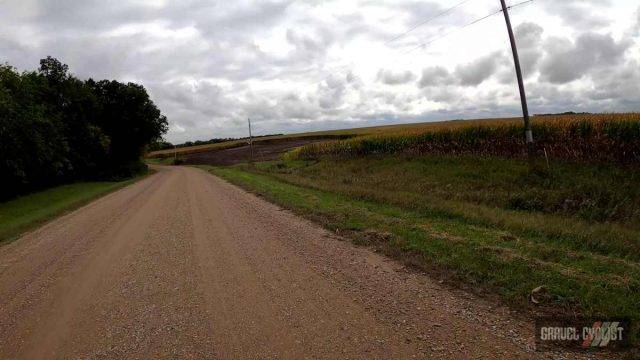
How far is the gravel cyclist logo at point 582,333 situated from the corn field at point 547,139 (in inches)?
601

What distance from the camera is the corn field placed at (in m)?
18.1

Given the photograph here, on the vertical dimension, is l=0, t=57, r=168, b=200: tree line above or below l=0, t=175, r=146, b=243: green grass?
above

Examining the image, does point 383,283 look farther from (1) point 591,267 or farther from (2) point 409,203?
(2) point 409,203

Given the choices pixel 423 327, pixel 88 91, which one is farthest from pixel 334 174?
pixel 88 91

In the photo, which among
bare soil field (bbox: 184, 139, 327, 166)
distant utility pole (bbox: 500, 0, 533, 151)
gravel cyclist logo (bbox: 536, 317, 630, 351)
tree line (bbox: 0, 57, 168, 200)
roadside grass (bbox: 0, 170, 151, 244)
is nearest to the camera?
gravel cyclist logo (bbox: 536, 317, 630, 351)

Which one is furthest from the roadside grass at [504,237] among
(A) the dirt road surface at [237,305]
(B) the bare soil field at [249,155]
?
(B) the bare soil field at [249,155]

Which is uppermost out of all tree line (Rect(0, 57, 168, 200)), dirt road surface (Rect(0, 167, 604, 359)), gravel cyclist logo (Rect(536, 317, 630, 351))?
tree line (Rect(0, 57, 168, 200))

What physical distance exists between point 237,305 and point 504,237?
6276 mm

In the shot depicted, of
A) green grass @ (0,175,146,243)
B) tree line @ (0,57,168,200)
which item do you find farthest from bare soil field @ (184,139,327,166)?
green grass @ (0,175,146,243)

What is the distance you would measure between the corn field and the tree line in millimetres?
27229

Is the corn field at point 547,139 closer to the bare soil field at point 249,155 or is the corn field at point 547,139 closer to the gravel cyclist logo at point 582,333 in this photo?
the gravel cyclist logo at point 582,333

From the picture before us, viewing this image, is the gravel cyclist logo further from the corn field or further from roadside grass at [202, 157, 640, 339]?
the corn field

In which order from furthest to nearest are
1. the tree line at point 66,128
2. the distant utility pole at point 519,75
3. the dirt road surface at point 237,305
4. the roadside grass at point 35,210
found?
the tree line at point 66,128 → the distant utility pole at point 519,75 → the roadside grass at point 35,210 → the dirt road surface at point 237,305

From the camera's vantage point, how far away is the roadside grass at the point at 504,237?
5.75m
